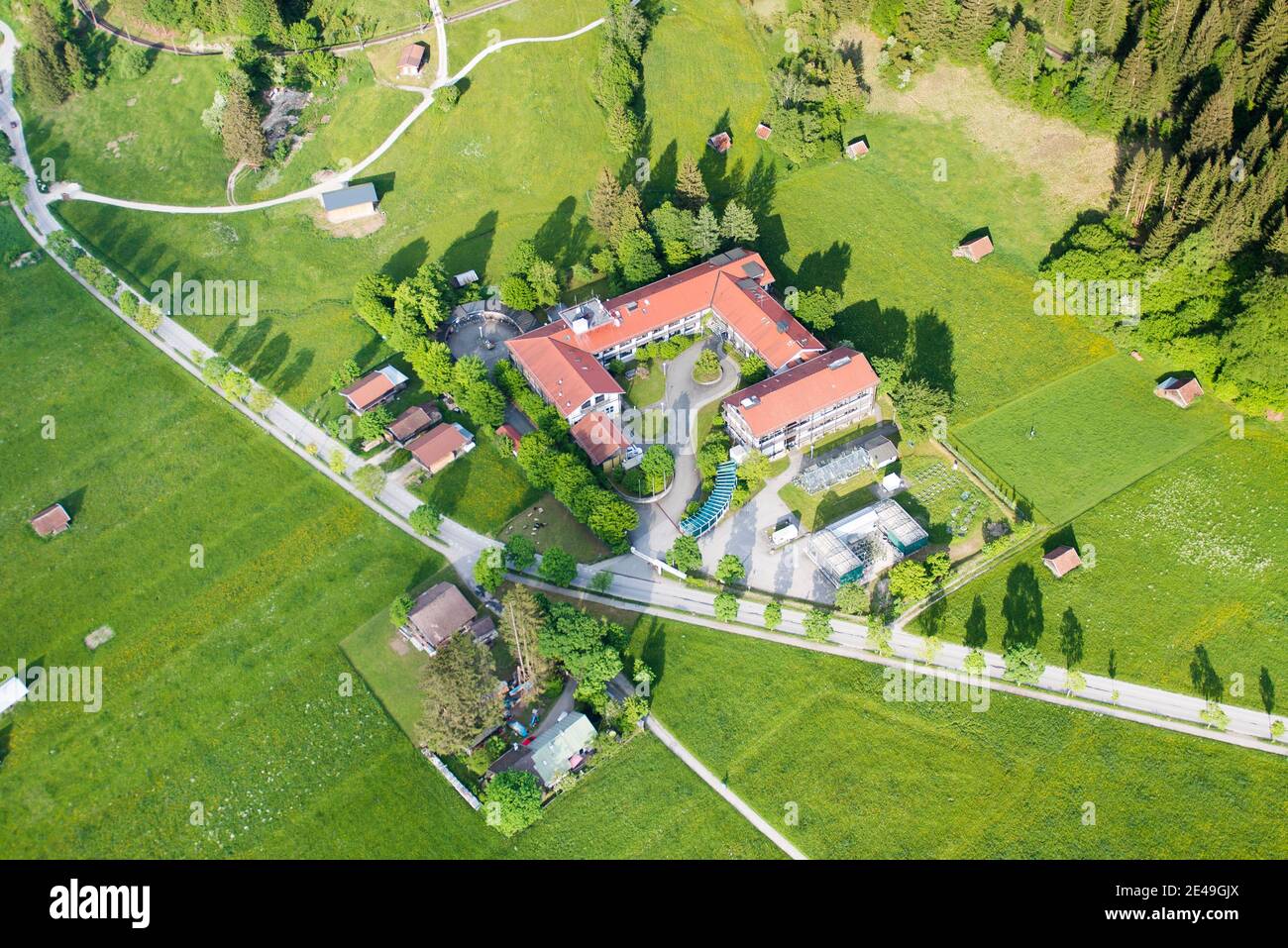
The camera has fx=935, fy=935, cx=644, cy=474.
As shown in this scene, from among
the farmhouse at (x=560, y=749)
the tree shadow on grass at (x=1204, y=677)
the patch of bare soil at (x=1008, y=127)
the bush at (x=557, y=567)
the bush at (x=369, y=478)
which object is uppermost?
the patch of bare soil at (x=1008, y=127)

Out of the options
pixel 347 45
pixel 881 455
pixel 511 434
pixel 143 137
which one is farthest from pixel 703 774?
pixel 143 137

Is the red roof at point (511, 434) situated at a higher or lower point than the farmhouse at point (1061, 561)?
higher

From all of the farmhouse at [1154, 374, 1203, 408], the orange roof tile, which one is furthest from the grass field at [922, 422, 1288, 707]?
the orange roof tile

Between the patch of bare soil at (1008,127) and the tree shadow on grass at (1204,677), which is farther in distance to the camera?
the patch of bare soil at (1008,127)

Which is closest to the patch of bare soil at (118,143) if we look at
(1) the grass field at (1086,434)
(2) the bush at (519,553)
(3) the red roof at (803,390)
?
(2) the bush at (519,553)

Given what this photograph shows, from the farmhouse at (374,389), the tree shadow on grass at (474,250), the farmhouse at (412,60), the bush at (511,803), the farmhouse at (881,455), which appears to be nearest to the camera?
the bush at (511,803)

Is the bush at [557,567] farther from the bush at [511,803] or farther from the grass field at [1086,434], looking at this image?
the grass field at [1086,434]

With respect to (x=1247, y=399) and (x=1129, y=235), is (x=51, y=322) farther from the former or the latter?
(x=1247, y=399)

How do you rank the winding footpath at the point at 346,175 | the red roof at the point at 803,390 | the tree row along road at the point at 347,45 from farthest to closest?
the tree row along road at the point at 347,45 < the winding footpath at the point at 346,175 < the red roof at the point at 803,390

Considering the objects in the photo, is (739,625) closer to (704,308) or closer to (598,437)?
(598,437)
